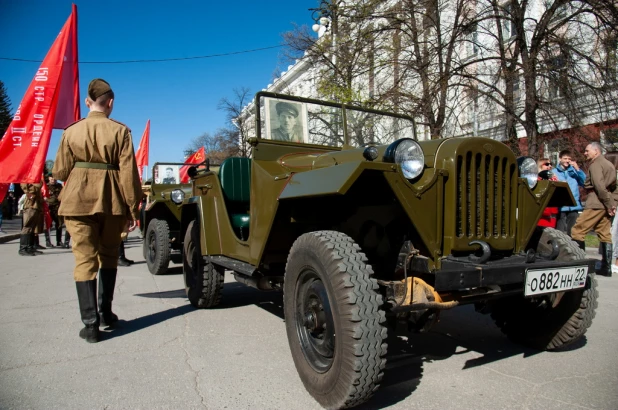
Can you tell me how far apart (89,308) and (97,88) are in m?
1.74

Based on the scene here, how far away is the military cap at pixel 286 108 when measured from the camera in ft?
14.4

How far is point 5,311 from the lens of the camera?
460cm

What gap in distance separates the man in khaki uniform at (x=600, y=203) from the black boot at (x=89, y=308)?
599cm

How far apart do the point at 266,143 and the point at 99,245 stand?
5.35 feet

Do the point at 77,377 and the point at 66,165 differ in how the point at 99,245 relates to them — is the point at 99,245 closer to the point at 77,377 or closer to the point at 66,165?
the point at 66,165

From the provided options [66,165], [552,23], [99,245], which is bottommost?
[99,245]

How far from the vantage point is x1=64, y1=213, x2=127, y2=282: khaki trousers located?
11.7 feet

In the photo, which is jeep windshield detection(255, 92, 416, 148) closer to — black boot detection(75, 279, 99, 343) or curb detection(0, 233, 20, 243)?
black boot detection(75, 279, 99, 343)

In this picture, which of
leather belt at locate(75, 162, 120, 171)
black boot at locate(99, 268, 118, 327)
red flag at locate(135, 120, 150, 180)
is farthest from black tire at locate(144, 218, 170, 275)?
red flag at locate(135, 120, 150, 180)

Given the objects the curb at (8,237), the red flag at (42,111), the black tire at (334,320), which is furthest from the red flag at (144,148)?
the black tire at (334,320)

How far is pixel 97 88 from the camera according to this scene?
12.3ft

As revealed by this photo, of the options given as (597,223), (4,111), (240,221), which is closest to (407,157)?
(240,221)

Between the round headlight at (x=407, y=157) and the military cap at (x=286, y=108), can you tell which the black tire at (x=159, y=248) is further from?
the round headlight at (x=407, y=157)

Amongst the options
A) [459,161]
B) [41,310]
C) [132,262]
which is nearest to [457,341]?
[459,161]
